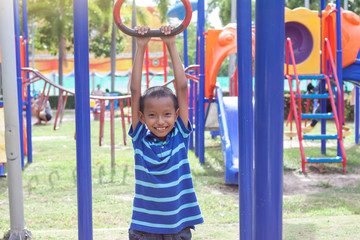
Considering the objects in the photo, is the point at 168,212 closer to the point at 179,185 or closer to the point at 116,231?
the point at 179,185

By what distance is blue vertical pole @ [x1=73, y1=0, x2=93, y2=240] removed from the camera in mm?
1820

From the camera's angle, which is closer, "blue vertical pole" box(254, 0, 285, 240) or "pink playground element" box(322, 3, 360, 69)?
"blue vertical pole" box(254, 0, 285, 240)

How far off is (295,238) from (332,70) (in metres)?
4.53

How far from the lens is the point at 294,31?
8.16 meters

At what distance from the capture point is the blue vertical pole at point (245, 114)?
201 centimetres

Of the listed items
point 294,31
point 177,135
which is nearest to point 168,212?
point 177,135

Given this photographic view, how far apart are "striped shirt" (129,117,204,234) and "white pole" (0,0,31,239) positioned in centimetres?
138

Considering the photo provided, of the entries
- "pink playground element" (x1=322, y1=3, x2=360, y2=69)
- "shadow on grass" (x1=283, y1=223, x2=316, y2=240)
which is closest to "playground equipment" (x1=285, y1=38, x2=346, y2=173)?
"pink playground element" (x1=322, y1=3, x2=360, y2=69)

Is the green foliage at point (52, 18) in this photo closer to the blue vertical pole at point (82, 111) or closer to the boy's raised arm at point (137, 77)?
the boy's raised arm at point (137, 77)

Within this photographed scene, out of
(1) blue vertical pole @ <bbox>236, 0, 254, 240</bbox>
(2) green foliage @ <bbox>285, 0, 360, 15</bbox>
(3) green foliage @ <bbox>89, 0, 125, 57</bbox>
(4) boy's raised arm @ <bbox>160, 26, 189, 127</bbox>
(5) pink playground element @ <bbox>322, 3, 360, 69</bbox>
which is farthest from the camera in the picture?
(2) green foliage @ <bbox>285, 0, 360, 15</bbox>

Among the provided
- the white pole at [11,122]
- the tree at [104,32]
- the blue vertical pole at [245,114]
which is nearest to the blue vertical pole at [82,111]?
the blue vertical pole at [245,114]

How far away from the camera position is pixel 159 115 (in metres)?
2.16

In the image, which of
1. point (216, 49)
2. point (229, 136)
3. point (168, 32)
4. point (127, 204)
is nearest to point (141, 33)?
point (168, 32)

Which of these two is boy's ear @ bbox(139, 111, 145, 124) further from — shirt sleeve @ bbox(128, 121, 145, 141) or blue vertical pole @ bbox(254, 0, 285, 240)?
blue vertical pole @ bbox(254, 0, 285, 240)
